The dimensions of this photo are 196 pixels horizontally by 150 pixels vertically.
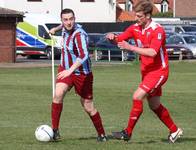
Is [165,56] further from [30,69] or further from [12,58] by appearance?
[12,58]

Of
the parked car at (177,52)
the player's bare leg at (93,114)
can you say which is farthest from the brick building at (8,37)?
the player's bare leg at (93,114)

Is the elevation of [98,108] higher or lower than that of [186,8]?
lower

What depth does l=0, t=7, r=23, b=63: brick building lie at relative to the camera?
44.5 metres

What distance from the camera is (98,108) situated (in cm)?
1847

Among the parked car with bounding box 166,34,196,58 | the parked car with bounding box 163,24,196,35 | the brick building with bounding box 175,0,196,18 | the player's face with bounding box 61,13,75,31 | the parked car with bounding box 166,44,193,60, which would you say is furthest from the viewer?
the brick building with bounding box 175,0,196,18

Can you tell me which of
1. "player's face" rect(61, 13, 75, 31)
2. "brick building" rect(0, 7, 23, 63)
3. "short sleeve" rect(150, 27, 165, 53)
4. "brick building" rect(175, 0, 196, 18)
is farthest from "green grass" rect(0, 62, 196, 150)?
"brick building" rect(175, 0, 196, 18)

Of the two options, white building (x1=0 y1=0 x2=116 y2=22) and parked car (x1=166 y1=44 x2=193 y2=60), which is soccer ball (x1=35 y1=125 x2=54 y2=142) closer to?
parked car (x1=166 y1=44 x2=193 y2=60)

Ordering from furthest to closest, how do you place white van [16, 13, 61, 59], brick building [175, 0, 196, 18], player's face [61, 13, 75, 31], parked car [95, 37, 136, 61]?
brick building [175, 0, 196, 18] < white van [16, 13, 61, 59] < parked car [95, 37, 136, 61] < player's face [61, 13, 75, 31]

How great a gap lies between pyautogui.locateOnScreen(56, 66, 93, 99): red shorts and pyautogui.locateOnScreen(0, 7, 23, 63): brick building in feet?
110

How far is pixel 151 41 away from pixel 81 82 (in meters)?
1.30

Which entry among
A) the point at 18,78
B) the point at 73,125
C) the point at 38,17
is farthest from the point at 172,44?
the point at 73,125

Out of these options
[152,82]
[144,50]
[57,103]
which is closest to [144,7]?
[144,50]

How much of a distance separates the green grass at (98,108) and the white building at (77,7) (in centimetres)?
3791

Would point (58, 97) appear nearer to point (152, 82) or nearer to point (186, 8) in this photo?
point (152, 82)
